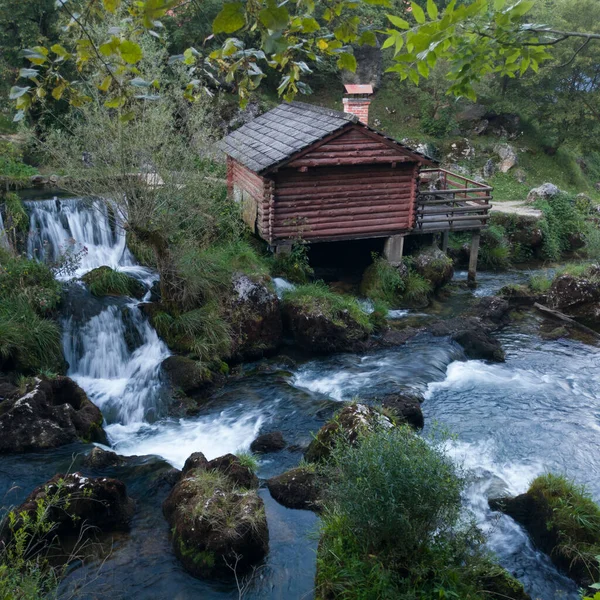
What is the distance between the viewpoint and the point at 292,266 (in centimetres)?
1492

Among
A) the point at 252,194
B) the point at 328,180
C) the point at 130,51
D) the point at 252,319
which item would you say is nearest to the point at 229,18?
the point at 130,51

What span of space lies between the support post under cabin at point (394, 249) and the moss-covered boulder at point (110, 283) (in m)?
6.64

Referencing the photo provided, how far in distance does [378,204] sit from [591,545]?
10.1m

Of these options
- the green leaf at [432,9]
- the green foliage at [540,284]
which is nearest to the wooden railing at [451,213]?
the green foliage at [540,284]

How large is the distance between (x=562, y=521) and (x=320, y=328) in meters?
6.66

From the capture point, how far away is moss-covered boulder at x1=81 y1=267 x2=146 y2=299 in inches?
497

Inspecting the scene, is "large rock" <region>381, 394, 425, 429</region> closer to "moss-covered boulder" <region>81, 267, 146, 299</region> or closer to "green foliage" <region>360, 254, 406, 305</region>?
"green foliage" <region>360, 254, 406, 305</region>

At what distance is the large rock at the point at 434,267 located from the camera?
54.7ft

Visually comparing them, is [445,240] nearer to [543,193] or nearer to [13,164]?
[543,193]

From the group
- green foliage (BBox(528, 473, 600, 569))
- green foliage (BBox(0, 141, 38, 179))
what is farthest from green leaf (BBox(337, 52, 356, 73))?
green foliage (BBox(0, 141, 38, 179))

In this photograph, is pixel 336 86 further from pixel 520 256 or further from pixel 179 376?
pixel 179 376

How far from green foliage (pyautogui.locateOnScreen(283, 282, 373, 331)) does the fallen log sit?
4.91 metres

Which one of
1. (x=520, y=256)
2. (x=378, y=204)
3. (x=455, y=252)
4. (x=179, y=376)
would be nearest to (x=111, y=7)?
(x=179, y=376)

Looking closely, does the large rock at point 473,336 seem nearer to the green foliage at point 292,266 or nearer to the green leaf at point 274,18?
the green foliage at point 292,266
